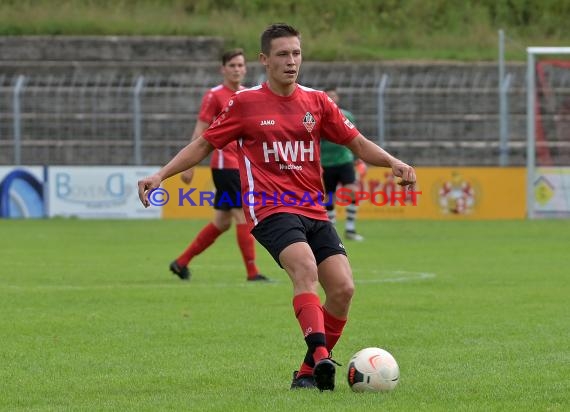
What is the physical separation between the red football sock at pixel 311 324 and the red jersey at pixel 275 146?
57cm

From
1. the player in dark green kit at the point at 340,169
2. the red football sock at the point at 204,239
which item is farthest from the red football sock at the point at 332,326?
the player in dark green kit at the point at 340,169

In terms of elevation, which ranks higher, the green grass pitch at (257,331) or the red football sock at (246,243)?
the red football sock at (246,243)

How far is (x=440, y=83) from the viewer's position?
31.4m

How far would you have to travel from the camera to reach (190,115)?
1210 inches

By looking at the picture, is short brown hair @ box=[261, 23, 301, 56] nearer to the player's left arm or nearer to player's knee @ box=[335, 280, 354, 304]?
the player's left arm

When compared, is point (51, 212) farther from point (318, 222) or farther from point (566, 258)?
point (318, 222)

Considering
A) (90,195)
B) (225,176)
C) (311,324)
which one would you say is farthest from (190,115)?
(311,324)

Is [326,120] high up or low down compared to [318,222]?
up

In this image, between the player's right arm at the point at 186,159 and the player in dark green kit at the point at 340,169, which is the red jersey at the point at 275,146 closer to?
the player's right arm at the point at 186,159

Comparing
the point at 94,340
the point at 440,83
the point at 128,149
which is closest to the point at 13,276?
the point at 94,340

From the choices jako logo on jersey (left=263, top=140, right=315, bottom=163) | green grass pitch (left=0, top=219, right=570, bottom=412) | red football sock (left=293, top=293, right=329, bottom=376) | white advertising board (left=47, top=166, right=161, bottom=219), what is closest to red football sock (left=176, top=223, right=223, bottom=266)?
green grass pitch (left=0, top=219, right=570, bottom=412)

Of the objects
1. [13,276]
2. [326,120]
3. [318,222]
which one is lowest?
[13,276]

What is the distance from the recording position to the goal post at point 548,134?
25.5m

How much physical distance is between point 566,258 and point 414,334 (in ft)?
25.3
